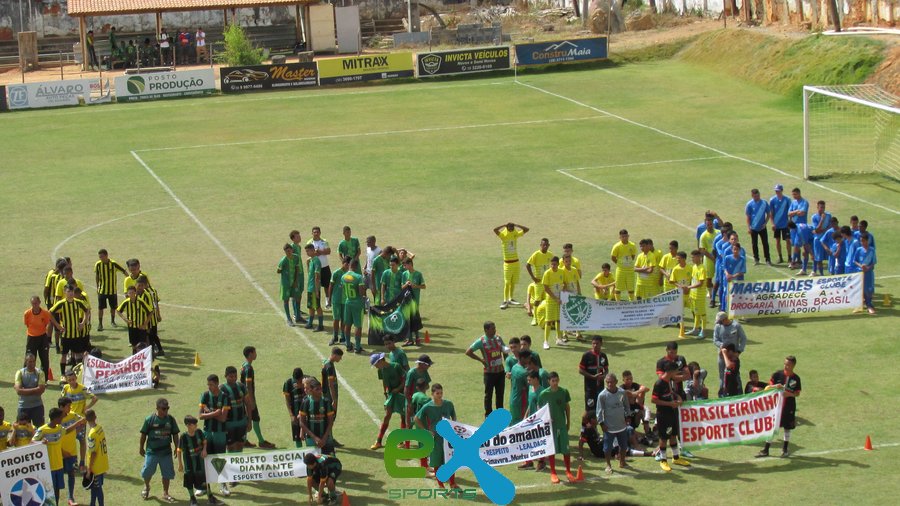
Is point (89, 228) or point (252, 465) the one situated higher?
point (89, 228)

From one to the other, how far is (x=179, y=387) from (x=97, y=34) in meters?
51.4

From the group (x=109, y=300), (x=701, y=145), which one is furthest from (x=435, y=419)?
(x=701, y=145)

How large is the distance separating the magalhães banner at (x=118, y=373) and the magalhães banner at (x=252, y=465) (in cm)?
480

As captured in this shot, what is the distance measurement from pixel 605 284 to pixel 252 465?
964 centimetres

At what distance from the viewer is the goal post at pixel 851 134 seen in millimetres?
36469

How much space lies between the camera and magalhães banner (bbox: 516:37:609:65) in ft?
188

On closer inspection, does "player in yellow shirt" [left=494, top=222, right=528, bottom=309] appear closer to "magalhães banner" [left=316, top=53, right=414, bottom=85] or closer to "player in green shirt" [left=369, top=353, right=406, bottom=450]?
"player in green shirt" [left=369, top=353, right=406, bottom=450]

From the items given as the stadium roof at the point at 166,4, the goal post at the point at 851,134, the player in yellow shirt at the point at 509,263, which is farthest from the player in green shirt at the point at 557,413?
the stadium roof at the point at 166,4

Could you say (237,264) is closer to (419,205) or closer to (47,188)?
(419,205)

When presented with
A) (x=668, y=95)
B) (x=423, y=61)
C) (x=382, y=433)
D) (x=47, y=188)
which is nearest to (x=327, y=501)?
(x=382, y=433)

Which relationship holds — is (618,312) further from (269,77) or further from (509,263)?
(269,77)

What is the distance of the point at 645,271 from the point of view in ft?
77.0

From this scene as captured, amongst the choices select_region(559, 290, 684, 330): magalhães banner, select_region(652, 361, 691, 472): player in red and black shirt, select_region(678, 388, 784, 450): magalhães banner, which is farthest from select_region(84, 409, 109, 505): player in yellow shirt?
select_region(559, 290, 684, 330): magalhães banner

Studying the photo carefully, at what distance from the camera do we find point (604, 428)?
16.7m
